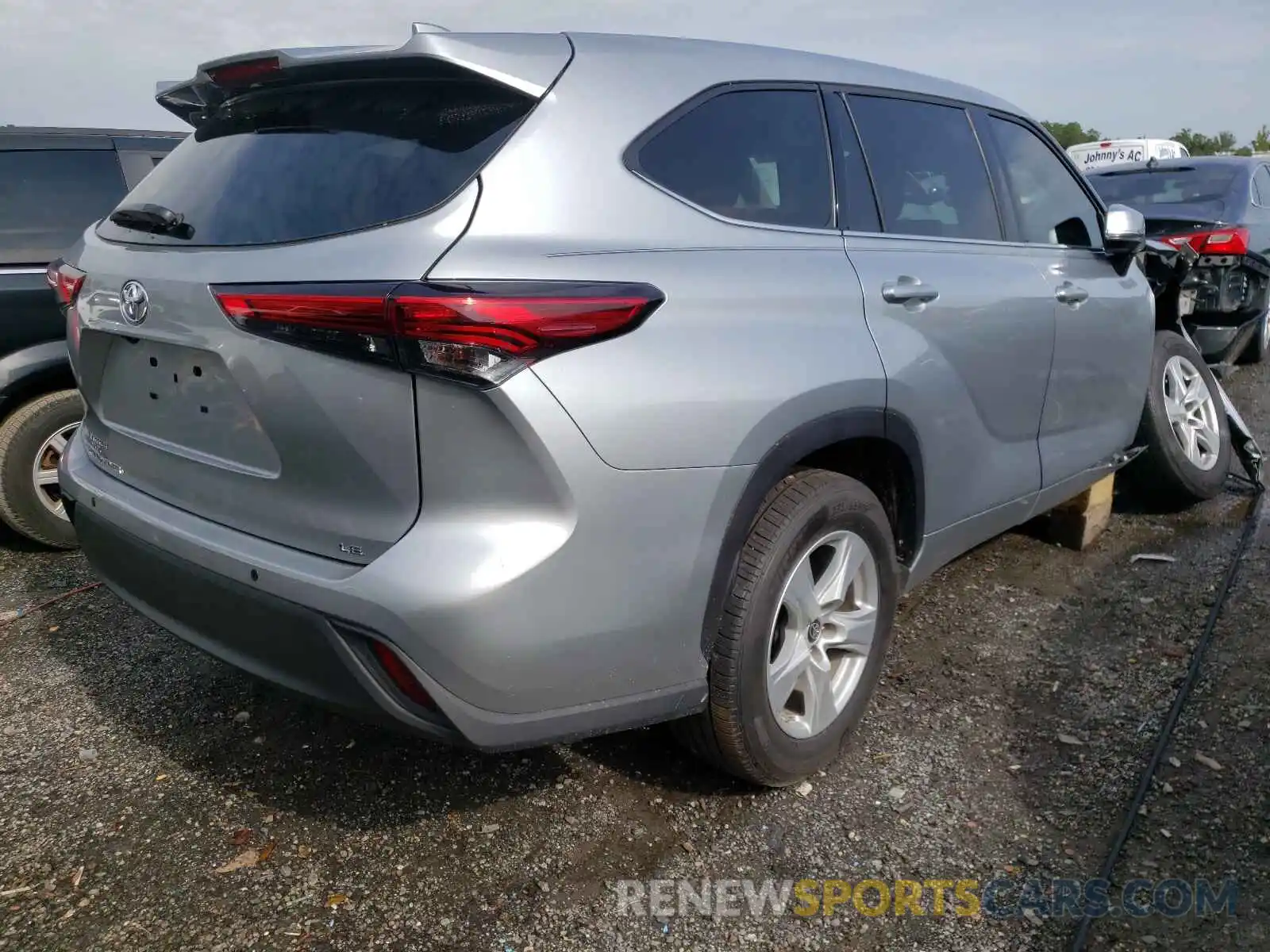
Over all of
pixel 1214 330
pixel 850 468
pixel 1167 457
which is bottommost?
pixel 1167 457

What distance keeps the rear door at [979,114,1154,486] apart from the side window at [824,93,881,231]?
2.80 feet

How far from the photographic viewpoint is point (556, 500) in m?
1.87

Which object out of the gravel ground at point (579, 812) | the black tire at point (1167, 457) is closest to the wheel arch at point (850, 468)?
the gravel ground at point (579, 812)

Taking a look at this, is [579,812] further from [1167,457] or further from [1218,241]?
[1218,241]

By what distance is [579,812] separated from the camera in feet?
8.46

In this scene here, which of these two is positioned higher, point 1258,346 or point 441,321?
point 441,321

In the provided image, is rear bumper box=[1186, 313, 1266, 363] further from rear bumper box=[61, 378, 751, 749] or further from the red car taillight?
the red car taillight

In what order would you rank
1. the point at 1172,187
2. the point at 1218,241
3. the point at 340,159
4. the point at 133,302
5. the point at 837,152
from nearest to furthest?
1. the point at 340,159
2. the point at 133,302
3. the point at 837,152
4. the point at 1218,241
5. the point at 1172,187

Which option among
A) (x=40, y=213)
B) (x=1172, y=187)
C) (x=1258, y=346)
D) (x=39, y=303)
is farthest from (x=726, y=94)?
(x=1258, y=346)

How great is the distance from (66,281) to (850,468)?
2084 millimetres

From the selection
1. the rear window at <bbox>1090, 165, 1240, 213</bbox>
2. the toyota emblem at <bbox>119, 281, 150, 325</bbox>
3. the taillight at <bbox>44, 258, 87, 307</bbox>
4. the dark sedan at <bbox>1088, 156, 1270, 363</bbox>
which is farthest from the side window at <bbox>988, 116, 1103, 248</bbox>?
the rear window at <bbox>1090, 165, 1240, 213</bbox>

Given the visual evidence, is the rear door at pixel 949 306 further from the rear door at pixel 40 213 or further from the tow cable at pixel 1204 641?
the rear door at pixel 40 213

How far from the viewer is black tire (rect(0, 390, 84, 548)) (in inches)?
163

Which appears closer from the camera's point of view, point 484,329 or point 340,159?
point 484,329
